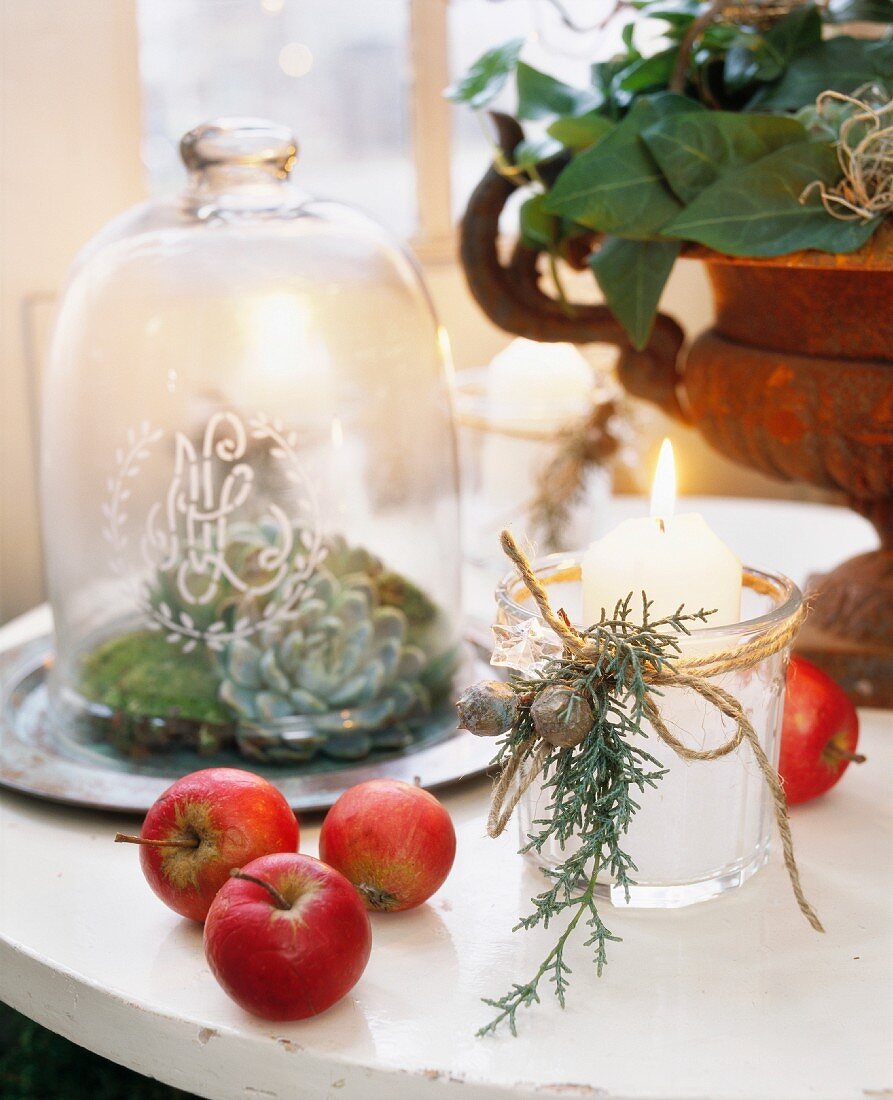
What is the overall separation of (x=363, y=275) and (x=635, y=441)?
451 millimetres

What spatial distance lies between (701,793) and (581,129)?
0.43m

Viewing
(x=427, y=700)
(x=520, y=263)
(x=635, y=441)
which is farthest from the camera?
(x=635, y=441)

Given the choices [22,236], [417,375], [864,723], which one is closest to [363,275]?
[417,375]

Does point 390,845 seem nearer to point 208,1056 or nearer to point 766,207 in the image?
point 208,1056

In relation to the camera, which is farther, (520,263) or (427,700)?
(520,263)

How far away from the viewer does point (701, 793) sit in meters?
0.55

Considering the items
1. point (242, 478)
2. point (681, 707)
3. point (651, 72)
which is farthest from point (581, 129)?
point (681, 707)

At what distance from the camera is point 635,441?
114cm

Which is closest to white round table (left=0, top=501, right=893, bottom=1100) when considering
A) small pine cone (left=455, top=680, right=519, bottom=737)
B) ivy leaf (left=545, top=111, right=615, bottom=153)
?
small pine cone (left=455, top=680, right=519, bottom=737)

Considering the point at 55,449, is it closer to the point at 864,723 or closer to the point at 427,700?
the point at 427,700

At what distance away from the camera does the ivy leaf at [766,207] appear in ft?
2.17

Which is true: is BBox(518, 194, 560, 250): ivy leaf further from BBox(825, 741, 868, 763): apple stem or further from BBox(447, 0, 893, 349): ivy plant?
BBox(825, 741, 868, 763): apple stem

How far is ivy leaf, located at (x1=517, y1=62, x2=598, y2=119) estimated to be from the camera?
853 mm

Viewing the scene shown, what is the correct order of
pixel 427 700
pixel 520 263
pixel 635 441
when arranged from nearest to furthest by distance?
pixel 427 700 → pixel 520 263 → pixel 635 441
